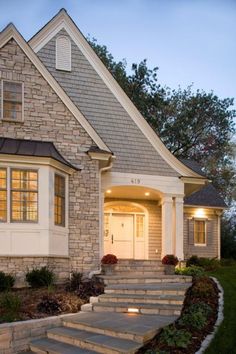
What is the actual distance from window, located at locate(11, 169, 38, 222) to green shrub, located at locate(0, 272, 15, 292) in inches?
57.1

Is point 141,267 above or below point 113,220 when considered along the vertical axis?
below

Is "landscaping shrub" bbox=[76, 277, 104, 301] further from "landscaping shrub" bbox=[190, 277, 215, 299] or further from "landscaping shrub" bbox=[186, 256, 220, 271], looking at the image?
"landscaping shrub" bbox=[186, 256, 220, 271]

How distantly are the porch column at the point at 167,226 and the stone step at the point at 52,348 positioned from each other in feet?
26.0

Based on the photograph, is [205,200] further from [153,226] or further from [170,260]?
[170,260]

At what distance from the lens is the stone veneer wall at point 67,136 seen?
1274 cm

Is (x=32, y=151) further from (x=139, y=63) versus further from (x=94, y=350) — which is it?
(x=139, y=63)

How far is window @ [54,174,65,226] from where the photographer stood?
41.5ft

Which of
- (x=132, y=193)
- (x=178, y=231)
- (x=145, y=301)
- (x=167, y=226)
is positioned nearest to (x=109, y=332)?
(x=145, y=301)

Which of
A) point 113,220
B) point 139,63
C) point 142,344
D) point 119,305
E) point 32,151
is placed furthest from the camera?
point 139,63

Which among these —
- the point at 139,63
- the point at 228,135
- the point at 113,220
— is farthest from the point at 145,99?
the point at 113,220

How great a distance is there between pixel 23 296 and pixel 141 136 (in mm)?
7791

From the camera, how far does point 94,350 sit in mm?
7508

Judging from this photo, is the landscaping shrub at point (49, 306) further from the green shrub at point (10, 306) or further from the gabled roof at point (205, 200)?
A: the gabled roof at point (205, 200)

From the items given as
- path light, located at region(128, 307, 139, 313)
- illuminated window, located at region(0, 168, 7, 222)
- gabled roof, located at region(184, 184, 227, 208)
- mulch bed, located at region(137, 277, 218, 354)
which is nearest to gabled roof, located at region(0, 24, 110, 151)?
illuminated window, located at region(0, 168, 7, 222)
